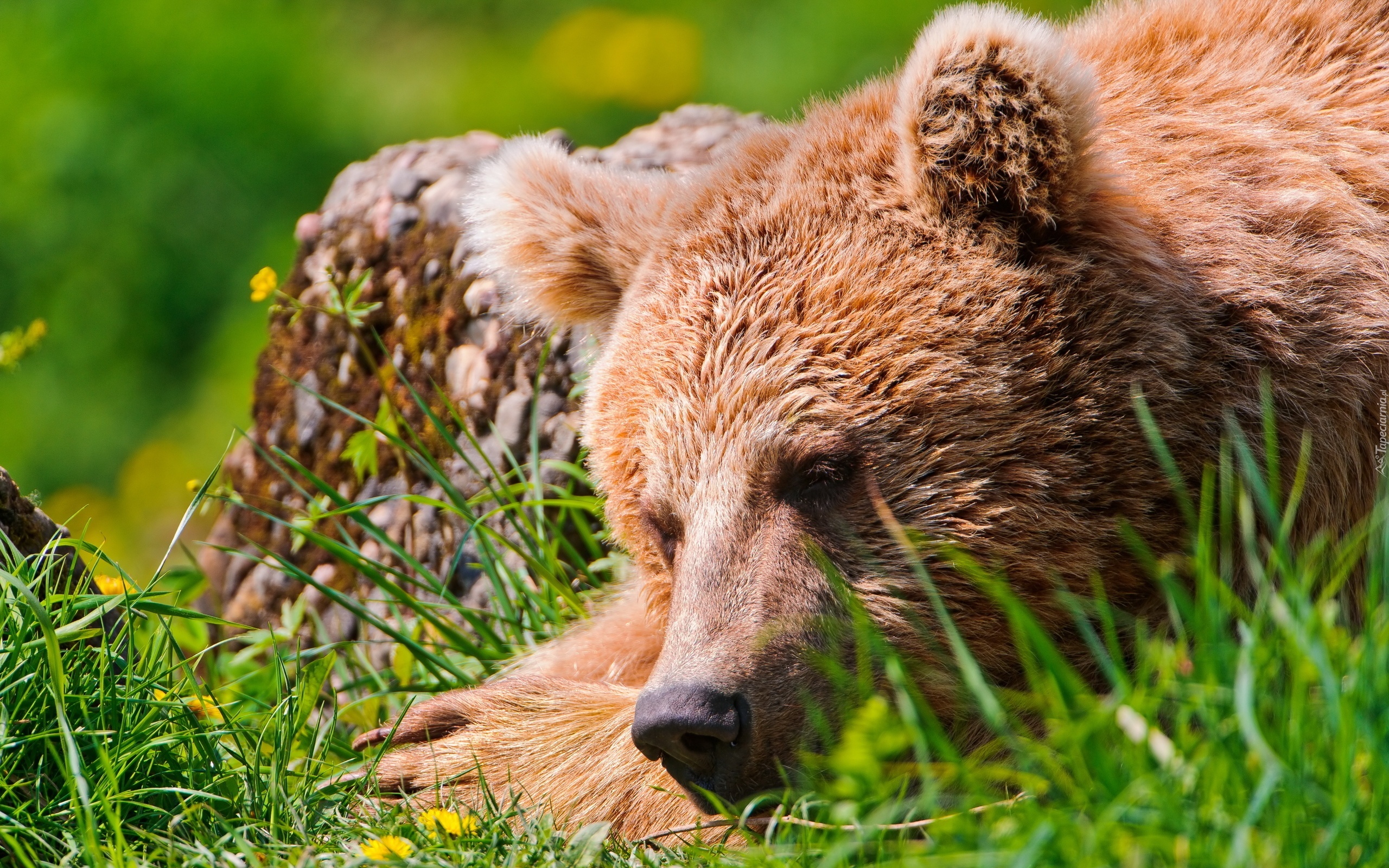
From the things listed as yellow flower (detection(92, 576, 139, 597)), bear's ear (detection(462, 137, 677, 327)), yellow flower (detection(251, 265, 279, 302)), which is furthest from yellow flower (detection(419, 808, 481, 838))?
yellow flower (detection(251, 265, 279, 302))

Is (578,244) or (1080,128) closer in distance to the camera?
(1080,128)

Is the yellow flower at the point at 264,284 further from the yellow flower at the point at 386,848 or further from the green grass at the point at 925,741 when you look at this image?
the yellow flower at the point at 386,848

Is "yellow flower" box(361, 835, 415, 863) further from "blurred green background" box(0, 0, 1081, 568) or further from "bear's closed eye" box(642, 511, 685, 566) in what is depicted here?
"blurred green background" box(0, 0, 1081, 568)

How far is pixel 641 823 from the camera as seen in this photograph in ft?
9.81

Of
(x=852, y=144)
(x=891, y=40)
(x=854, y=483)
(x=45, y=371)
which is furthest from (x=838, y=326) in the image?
(x=45, y=371)

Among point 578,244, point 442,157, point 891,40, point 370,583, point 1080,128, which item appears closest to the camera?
point 1080,128

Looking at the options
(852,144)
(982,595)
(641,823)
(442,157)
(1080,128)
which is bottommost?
(641,823)

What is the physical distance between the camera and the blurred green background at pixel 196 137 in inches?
324

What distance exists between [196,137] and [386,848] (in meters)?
7.58

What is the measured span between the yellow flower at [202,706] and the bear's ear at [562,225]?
1.27 meters

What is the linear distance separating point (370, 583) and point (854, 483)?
2.33 meters

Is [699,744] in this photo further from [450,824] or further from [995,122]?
[995,122]

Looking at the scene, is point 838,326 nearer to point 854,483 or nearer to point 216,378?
point 854,483

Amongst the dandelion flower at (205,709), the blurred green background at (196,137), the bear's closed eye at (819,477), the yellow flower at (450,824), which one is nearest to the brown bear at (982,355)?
the bear's closed eye at (819,477)
